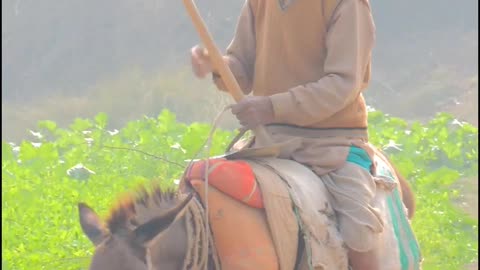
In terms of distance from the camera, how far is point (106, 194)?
324 inches

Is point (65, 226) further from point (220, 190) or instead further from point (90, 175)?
point (220, 190)

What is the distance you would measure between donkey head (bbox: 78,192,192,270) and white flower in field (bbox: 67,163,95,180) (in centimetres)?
628

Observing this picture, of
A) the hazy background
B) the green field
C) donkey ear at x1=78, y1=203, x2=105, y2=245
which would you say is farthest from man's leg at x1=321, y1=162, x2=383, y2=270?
the hazy background

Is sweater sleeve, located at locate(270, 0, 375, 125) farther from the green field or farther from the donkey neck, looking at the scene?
the green field

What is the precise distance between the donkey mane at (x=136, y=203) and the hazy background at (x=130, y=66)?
1245 centimetres

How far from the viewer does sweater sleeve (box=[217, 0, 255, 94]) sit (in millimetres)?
4355

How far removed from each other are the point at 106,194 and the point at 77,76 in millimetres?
9676

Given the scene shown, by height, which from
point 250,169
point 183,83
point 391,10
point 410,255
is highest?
point 250,169

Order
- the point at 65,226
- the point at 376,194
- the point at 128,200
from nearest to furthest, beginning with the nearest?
the point at 128,200
the point at 376,194
the point at 65,226

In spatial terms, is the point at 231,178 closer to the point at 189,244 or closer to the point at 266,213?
the point at 266,213

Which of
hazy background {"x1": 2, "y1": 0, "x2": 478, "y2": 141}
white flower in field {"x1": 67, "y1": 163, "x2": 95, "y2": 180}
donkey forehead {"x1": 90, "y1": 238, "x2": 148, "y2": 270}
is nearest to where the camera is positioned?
donkey forehead {"x1": 90, "y1": 238, "x2": 148, "y2": 270}

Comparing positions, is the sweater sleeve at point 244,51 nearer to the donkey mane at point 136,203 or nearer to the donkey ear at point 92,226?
the donkey mane at point 136,203

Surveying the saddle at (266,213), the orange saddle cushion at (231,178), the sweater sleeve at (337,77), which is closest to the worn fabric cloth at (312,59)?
the sweater sleeve at (337,77)

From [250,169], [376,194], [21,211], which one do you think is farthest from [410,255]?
[21,211]
